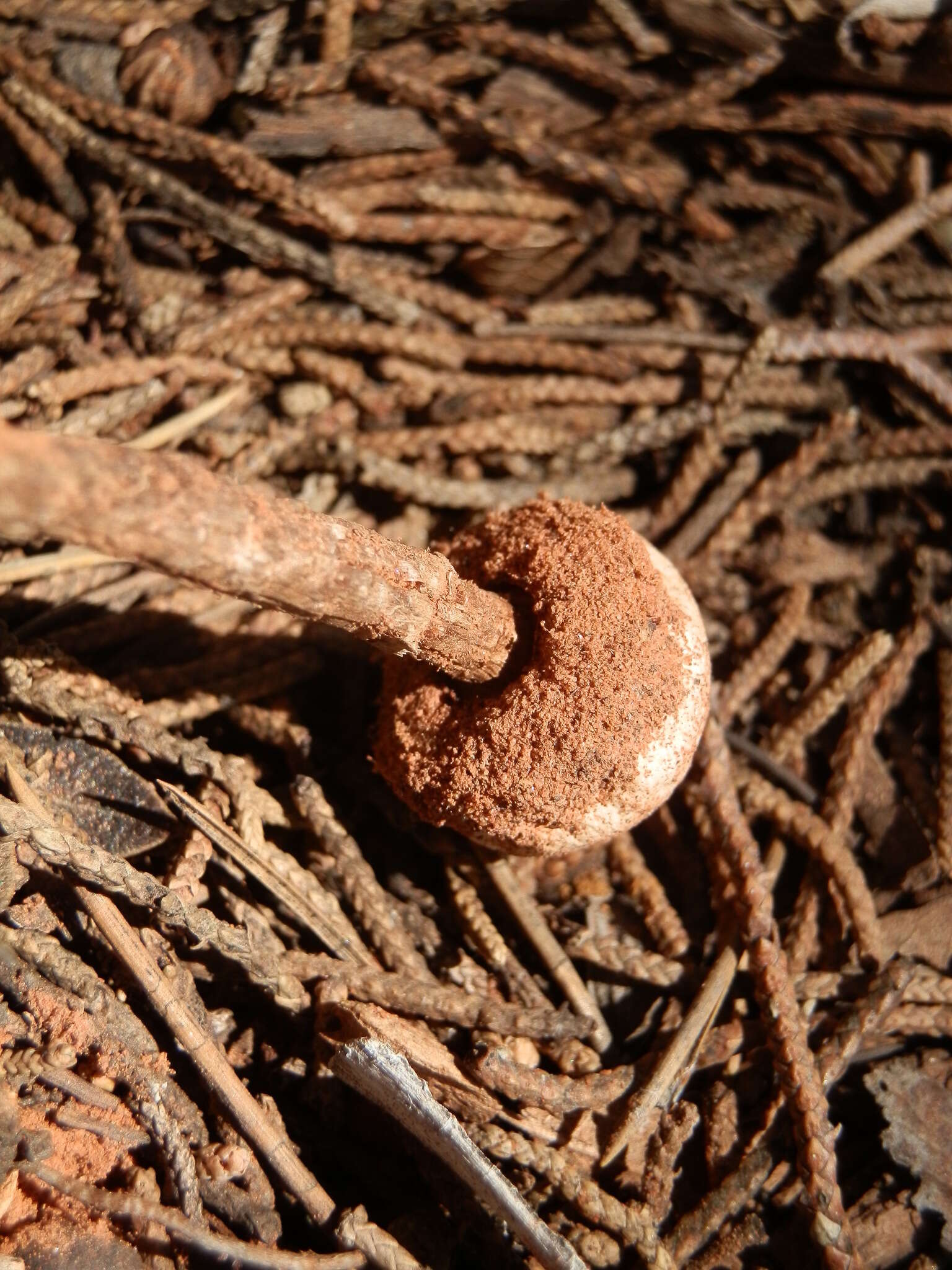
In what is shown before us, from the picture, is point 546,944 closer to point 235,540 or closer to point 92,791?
point 92,791

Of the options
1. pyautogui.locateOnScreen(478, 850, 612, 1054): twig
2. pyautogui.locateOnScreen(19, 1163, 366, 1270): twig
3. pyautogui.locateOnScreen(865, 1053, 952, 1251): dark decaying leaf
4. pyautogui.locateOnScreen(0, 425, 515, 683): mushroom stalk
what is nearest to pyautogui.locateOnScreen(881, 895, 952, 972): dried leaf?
pyautogui.locateOnScreen(865, 1053, 952, 1251): dark decaying leaf

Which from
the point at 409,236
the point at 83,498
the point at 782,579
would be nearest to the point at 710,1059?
the point at 782,579

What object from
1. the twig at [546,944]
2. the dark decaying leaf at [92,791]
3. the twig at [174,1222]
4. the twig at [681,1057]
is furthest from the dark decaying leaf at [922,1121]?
the dark decaying leaf at [92,791]

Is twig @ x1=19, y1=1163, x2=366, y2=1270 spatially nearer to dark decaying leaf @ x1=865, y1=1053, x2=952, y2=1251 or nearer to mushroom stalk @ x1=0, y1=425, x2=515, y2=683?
mushroom stalk @ x1=0, y1=425, x2=515, y2=683

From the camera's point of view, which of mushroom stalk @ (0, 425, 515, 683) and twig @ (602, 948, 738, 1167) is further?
twig @ (602, 948, 738, 1167)

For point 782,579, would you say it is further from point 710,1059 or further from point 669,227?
point 710,1059

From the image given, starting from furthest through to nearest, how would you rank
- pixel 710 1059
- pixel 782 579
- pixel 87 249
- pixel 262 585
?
pixel 782 579 < pixel 87 249 < pixel 710 1059 < pixel 262 585

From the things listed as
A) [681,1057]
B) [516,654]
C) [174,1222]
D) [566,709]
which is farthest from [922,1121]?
[174,1222]
